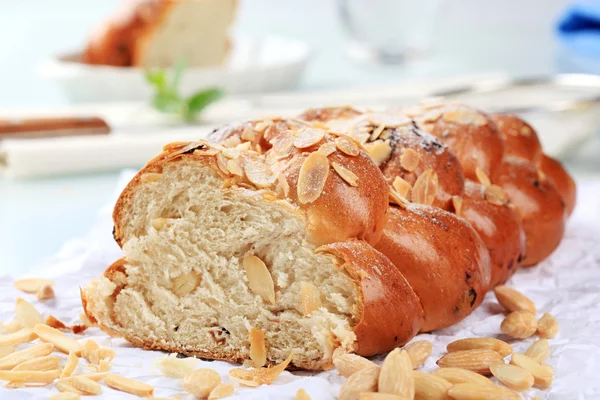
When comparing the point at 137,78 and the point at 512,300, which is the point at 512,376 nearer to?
the point at 512,300

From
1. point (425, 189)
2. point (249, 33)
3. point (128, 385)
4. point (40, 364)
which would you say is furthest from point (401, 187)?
point (249, 33)


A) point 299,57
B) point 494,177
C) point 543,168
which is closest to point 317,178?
point 494,177

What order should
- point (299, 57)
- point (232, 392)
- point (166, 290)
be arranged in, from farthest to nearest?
1. point (299, 57)
2. point (166, 290)
3. point (232, 392)

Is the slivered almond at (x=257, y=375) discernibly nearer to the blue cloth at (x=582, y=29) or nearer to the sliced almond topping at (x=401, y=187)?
the sliced almond topping at (x=401, y=187)

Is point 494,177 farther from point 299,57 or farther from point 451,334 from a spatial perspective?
point 299,57

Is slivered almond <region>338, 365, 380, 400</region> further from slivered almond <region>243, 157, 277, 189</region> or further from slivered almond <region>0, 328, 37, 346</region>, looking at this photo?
slivered almond <region>0, 328, 37, 346</region>

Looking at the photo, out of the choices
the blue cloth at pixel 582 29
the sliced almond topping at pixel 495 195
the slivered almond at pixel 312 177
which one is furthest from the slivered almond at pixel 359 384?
the blue cloth at pixel 582 29

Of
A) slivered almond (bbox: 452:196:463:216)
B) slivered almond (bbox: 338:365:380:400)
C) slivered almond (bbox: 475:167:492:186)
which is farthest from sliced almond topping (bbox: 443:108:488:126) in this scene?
slivered almond (bbox: 338:365:380:400)

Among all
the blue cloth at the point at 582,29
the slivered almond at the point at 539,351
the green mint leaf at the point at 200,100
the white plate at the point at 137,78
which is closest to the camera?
the slivered almond at the point at 539,351
